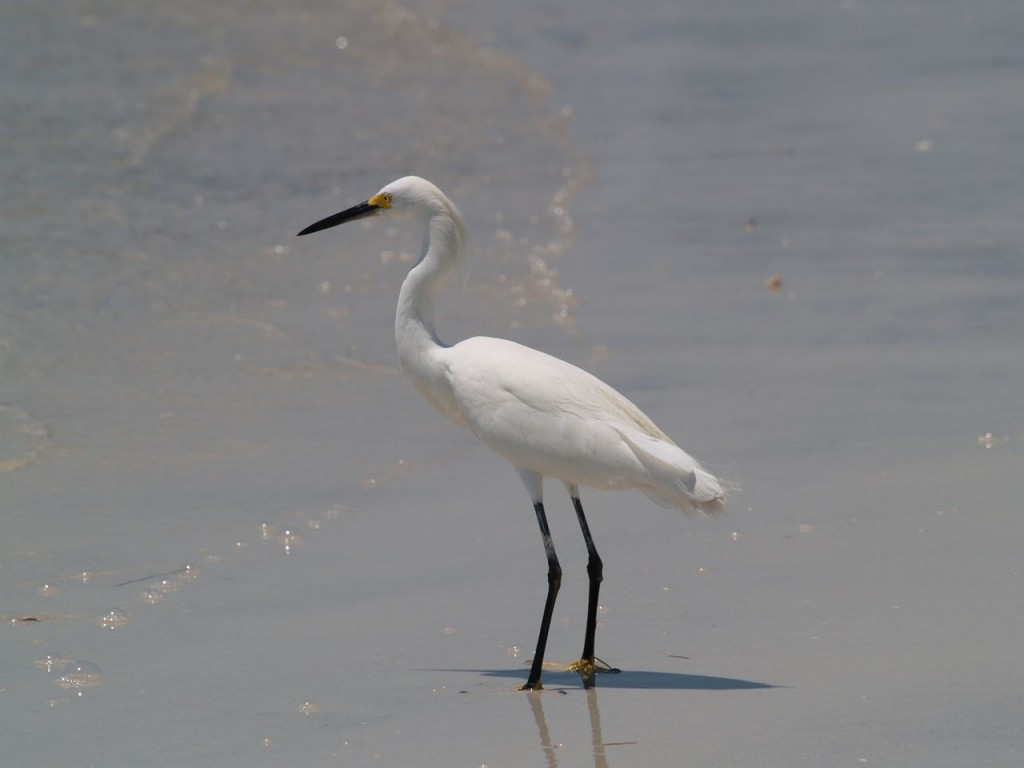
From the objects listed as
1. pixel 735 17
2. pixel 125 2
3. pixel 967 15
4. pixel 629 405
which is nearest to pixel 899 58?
pixel 967 15

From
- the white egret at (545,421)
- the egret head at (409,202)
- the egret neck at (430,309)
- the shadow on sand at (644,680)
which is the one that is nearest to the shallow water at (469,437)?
the shadow on sand at (644,680)

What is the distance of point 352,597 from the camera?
194 inches

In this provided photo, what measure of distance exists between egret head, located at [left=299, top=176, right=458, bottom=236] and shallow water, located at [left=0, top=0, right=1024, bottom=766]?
118 centimetres

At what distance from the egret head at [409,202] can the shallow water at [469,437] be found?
3.88 ft

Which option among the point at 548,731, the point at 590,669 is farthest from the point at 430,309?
the point at 548,731

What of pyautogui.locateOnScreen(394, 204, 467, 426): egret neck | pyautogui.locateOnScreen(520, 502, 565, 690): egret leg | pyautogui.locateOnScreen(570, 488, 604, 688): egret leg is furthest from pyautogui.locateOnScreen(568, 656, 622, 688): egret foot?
pyautogui.locateOnScreen(394, 204, 467, 426): egret neck

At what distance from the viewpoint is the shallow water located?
4137 millimetres

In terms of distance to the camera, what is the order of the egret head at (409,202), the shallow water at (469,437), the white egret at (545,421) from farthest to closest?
the egret head at (409,202) < the white egret at (545,421) < the shallow water at (469,437)

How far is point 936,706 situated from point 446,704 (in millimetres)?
1322

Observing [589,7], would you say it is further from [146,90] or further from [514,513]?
[514,513]

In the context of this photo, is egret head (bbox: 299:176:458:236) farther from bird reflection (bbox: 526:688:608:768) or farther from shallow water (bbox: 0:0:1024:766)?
bird reflection (bbox: 526:688:608:768)

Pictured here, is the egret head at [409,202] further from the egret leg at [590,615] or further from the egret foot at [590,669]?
the egret foot at [590,669]

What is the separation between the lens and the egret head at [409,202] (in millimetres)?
5035

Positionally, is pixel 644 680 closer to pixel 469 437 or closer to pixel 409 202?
pixel 409 202
